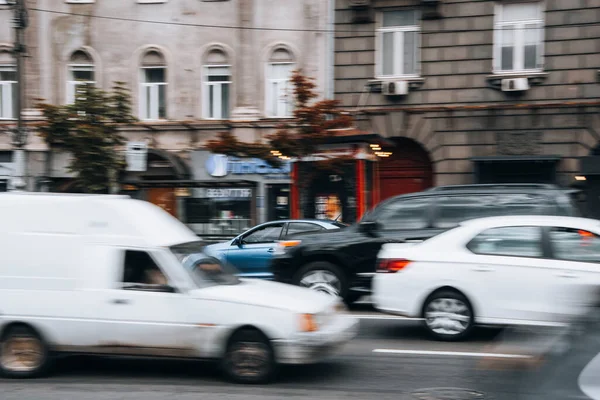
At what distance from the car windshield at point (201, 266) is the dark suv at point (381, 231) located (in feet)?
12.7

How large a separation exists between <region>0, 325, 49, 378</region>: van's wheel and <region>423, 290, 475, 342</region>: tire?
4530 millimetres

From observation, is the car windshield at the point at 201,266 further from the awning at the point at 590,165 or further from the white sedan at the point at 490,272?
the awning at the point at 590,165

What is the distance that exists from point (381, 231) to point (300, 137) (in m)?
6.06

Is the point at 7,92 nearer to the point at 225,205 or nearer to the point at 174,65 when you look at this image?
the point at 174,65

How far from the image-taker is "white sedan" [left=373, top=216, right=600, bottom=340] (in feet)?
28.3

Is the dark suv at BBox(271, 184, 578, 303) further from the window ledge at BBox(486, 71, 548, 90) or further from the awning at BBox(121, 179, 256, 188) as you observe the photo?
the window ledge at BBox(486, 71, 548, 90)

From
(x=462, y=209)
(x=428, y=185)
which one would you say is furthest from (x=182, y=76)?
(x=462, y=209)

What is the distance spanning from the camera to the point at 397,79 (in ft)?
69.7

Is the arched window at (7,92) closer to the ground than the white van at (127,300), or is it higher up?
higher up

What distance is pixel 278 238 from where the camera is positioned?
14.2m

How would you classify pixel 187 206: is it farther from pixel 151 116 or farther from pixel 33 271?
pixel 33 271

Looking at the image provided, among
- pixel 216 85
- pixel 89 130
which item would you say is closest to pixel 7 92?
pixel 89 130

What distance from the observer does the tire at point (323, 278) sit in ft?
38.4

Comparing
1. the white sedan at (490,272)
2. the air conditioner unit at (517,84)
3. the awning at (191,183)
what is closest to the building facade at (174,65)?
the awning at (191,183)
